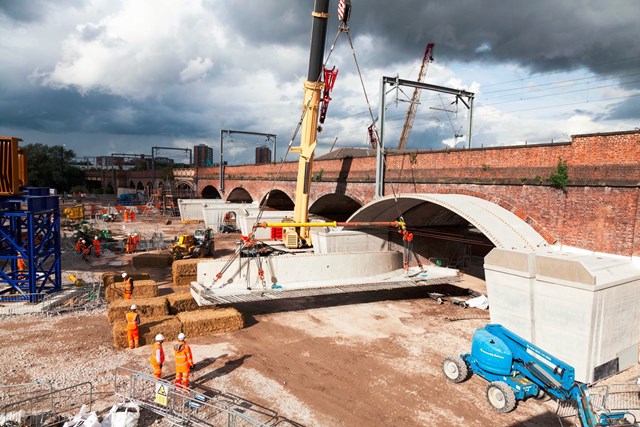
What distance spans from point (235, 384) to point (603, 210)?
1221 cm

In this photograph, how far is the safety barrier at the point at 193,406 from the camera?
8.42m

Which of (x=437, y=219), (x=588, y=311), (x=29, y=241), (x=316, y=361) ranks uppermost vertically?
(x=437, y=219)

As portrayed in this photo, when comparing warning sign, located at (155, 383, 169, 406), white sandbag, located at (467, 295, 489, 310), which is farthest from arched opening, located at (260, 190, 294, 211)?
warning sign, located at (155, 383, 169, 406)

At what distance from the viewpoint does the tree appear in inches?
3524

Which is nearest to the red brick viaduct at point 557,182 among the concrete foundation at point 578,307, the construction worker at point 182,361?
the concrete foundation at point 578,307

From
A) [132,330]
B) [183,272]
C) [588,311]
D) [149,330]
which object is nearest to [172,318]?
[149,330]

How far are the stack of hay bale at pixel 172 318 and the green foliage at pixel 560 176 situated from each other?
1192 cm

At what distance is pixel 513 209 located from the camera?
51.6 feet

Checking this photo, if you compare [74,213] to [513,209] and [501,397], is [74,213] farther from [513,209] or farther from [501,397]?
[501,397]

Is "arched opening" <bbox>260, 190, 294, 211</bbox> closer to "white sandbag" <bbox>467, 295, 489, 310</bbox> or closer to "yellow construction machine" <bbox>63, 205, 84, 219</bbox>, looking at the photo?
"yellow construction machine" <bbox>63, 205, 84, 219</bbox>

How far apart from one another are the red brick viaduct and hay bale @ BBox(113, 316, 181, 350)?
12409mm

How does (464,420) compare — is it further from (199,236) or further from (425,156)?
(199,236)

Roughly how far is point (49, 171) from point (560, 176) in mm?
105966

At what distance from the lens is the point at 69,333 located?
13.3 m
